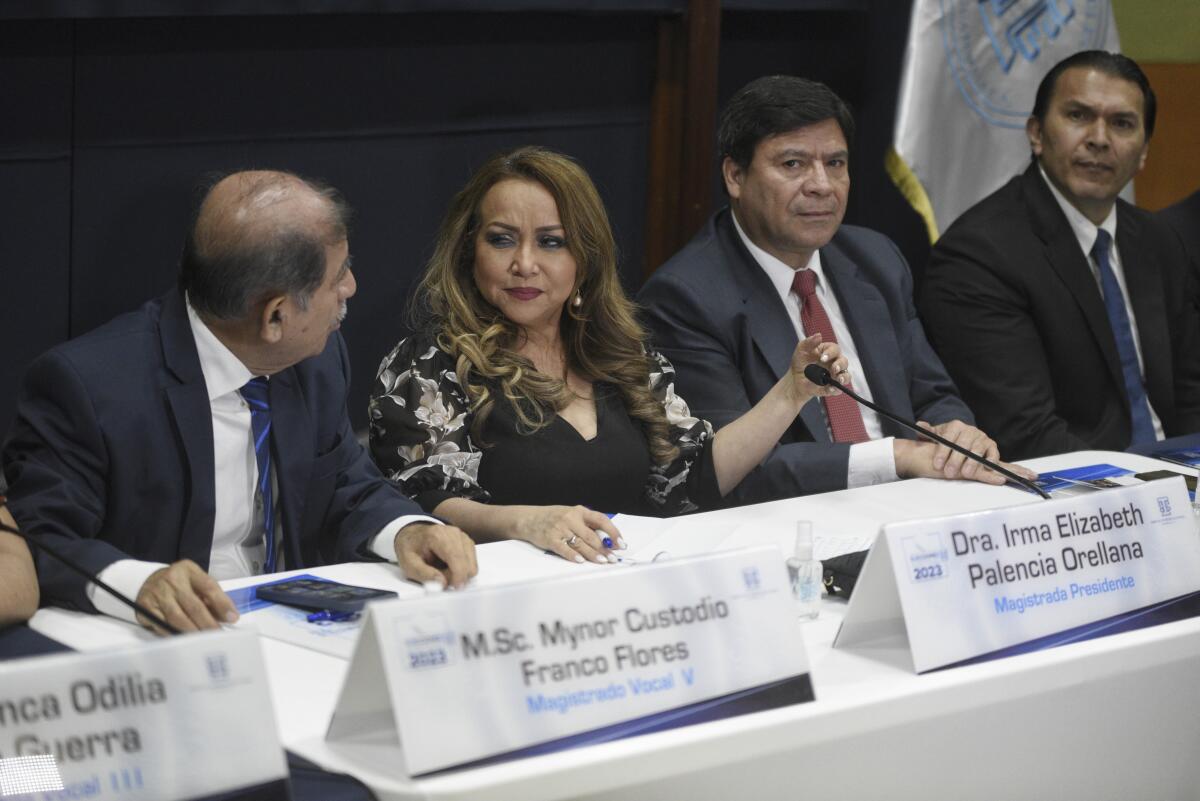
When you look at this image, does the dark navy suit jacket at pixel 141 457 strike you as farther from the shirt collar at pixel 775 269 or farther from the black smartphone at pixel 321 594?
the shirt collar at pixel 775 269

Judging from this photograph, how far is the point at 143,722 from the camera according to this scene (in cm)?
129

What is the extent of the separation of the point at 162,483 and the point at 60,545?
21 cm

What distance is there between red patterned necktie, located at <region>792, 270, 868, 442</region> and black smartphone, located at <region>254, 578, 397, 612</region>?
1.34 metres

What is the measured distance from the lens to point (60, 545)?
1.99 m

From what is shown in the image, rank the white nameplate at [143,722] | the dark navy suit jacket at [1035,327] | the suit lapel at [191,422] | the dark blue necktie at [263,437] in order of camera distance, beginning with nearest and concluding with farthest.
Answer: the white nameplate at [143,722] → the suit lapel at [191,422] → the dark blue necktie at [263,437] → the dark navy suit jacket at [1035,327]

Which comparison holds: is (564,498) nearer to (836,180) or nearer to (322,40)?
(836,180)

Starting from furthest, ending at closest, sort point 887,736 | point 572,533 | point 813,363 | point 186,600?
point 813,363
point 572,533
point 186,600
point 887,736

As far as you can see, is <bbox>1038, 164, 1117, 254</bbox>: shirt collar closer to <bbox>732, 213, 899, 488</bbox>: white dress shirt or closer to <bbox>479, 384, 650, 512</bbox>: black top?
<bbox>732, 213, 899, 488</bbox>: white dress shirt

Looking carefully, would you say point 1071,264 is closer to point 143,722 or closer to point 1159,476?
point 1159,476

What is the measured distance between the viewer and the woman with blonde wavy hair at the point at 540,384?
2.61m

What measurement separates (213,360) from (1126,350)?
2.40m

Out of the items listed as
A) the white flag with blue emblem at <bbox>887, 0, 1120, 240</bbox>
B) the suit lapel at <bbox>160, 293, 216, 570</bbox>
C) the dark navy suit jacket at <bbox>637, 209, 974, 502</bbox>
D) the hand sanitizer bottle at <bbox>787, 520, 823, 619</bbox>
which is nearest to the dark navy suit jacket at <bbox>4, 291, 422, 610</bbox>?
the suit lapel at <bbox>160, 293, 216, 570</bbox>

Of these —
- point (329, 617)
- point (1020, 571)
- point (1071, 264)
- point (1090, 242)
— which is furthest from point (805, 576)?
point (1090, 242)

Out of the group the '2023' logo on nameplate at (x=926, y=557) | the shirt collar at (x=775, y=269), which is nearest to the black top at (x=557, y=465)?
the shirt collar at (x=775, y=269)
